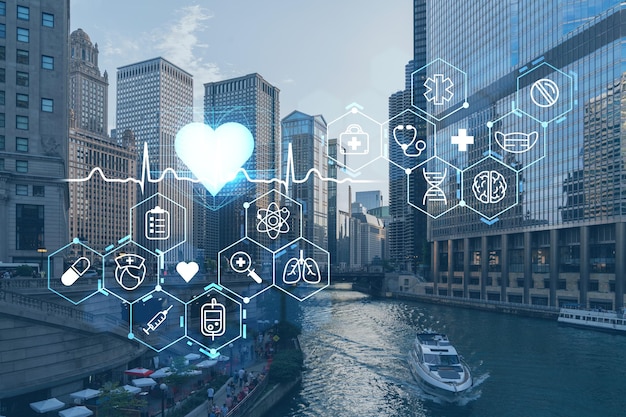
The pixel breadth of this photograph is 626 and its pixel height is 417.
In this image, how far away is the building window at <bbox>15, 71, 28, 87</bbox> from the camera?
46.2 m

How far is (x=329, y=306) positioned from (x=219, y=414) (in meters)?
82.0

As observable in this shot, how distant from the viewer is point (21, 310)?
2947 cm

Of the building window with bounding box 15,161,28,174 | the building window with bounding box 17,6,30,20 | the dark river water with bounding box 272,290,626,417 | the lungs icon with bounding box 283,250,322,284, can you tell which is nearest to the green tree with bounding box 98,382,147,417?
the dark river water with bounding box 272,290,626,417

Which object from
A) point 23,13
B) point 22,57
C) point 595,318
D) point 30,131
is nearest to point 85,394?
point 30,131

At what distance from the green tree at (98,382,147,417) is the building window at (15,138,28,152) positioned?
83.2ft

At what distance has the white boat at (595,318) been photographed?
70.1 m

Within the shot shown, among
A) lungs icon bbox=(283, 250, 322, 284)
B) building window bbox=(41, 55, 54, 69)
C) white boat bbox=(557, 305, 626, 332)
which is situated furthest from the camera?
white boat bbox=(557, 305, 626, 332)

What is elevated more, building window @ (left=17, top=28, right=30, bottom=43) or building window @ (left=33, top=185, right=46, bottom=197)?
building window @ (left=17, top=28, right=30, bottom=43)

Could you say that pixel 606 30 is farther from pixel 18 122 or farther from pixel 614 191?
pixel 18 122

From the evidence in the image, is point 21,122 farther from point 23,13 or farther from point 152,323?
point 152,323

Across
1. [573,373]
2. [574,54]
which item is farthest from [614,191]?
[573,373]

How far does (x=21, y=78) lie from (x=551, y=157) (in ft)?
267

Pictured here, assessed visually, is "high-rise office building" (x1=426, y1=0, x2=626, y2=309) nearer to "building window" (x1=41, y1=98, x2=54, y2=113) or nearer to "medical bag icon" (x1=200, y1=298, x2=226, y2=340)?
"medical bag icon" (x1=200, y1=298, x2=226, y2=340)

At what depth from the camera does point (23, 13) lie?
155 feet
